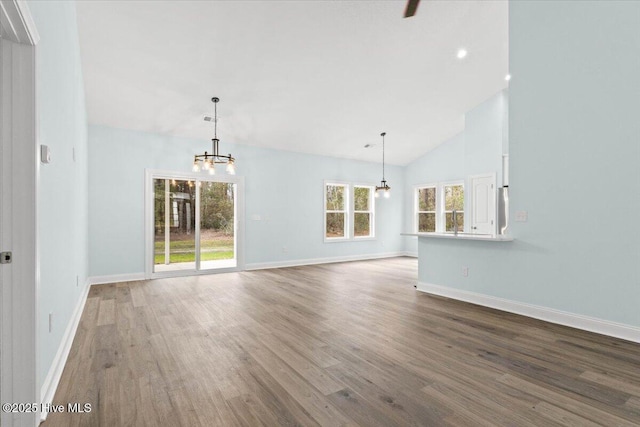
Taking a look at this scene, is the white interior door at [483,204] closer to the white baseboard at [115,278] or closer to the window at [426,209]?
the window at [426,209]

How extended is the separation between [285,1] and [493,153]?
17.2ft

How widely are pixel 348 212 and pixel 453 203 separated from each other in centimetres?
281

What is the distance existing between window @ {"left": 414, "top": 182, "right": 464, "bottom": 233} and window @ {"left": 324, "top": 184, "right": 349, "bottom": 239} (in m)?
2.29

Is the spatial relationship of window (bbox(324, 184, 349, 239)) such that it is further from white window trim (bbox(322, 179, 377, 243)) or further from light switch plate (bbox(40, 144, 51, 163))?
light switch plate (bbox(40, 144, 51, 163))

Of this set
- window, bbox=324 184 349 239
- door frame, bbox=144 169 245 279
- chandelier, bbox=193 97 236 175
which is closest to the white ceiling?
chandelier, bbox=193 97 236 175

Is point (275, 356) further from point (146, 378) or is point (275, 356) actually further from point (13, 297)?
point (13, 297)

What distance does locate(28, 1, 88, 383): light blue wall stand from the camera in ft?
6.11

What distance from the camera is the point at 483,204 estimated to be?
22.6 ft

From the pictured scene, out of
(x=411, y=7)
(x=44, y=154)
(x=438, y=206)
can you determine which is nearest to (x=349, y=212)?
(x=438, y=206)

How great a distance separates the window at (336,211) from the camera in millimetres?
8241

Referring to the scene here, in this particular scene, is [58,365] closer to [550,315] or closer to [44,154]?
[44,154]

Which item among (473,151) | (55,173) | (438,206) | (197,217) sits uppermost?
(473,151)

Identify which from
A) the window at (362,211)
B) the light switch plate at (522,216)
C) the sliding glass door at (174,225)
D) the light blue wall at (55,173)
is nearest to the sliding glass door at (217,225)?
the sliding glass door at (174,225)

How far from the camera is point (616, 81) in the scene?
3164 millimetres
